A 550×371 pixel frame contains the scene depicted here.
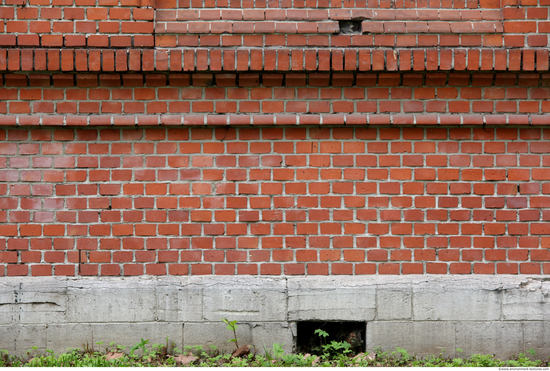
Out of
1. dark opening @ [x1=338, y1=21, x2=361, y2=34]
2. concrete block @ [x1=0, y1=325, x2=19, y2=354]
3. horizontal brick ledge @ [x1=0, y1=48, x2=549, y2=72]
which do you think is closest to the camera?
horizontal brick ledge @ [x1=0, y1=48, x2=549, y2=72]

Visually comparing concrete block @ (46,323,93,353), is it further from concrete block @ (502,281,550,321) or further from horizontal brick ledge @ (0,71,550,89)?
concrete block @ (502,281,550,321)

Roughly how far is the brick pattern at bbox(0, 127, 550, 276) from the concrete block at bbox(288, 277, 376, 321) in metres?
0.11

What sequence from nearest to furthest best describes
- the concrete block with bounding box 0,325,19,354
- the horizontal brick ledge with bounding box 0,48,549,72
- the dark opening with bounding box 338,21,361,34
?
the horizontal brick ledge with bounding box 0,48,549,72 < the concrete block with bounding box 0,325,19,354 < the dark opening with bounding box 338,21,361,34

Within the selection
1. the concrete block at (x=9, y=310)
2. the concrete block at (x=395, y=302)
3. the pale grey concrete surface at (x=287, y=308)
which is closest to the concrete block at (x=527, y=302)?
the pale grey concrete surface at (x=287, y=308)

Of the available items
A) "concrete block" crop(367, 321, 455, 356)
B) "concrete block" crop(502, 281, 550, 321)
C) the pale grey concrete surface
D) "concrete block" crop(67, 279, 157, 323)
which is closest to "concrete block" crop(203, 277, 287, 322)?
the pale grey concrete surface

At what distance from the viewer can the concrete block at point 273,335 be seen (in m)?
3.29

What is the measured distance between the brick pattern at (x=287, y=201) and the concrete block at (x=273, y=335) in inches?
16.0

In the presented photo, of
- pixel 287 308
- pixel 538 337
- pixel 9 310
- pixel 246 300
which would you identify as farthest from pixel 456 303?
pixel 9 310

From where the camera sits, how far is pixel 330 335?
347 cm

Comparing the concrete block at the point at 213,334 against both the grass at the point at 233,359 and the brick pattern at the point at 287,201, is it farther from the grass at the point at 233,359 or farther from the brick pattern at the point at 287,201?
the brick pattern at the point at 287,201

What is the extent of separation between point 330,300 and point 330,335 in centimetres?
39

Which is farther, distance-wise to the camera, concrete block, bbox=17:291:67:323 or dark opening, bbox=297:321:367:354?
dark opening, bbox=297:321:367:354

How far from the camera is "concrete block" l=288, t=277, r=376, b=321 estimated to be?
128 inches

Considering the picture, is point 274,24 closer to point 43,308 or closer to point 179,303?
point 179,303
